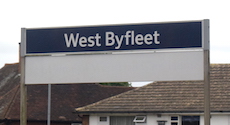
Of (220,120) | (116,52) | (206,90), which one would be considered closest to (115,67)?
(116,52)

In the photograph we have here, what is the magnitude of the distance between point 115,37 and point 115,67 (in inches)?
29.0

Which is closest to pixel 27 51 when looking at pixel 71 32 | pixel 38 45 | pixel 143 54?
pixel 38 45

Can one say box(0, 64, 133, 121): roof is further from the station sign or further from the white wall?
the station sign

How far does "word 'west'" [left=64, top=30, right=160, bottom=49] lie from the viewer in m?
14.7

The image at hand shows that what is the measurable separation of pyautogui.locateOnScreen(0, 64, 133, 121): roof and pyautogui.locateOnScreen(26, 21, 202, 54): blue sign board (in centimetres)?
2436

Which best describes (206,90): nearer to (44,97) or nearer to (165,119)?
(165,119)

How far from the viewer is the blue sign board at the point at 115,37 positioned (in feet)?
47.7

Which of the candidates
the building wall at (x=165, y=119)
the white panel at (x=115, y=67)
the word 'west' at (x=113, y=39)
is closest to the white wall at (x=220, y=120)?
the building wall at (x=165, y=119)

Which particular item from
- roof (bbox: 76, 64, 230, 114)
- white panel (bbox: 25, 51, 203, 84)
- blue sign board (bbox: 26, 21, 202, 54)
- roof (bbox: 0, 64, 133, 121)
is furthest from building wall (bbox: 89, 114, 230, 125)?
blue sign board (bbox: 26, 21, 202, 54)

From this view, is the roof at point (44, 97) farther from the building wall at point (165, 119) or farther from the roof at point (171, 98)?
the roof at point (171, 98)

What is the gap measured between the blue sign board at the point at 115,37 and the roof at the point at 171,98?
53.3ft

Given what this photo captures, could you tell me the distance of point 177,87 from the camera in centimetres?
3256

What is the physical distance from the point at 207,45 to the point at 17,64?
111 ft

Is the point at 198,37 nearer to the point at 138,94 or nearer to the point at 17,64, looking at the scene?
the point at 138,94
